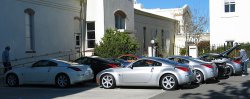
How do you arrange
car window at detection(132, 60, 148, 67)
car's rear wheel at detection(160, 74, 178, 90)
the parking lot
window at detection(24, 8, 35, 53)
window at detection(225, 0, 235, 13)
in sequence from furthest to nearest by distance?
window at detection(225, 0, 235, 13)
window at detection(24, 8, 35, 53)
car window at detection(132, 60, 148, 67)
car's rear wheel at detection(160, 74, 178, 90)
the parking lot

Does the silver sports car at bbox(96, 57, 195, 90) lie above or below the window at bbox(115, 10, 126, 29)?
below

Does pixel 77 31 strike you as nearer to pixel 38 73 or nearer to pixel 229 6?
pixel 38 73

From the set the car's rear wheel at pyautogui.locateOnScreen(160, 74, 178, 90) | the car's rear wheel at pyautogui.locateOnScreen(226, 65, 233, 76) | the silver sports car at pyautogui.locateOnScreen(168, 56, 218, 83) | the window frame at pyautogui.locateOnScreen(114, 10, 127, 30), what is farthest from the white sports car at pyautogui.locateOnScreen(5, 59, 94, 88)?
the window frame at pyautogui.locateOnScreen(114, 10, 127, 30)

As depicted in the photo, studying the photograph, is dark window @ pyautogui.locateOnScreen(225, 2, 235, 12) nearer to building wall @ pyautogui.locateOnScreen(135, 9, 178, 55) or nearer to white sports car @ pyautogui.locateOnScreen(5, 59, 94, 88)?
building wall @ pyautogui.locateOnScreen(135, 9, 178, 55)

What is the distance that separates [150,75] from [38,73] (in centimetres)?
503

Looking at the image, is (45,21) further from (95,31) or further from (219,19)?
(219,19)

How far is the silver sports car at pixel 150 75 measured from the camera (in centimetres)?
1455

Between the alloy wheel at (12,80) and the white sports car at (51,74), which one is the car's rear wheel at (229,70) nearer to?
the white sports car at (51,74)

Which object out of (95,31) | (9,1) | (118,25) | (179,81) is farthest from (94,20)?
(179,81)

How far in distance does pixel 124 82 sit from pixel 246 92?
462cm

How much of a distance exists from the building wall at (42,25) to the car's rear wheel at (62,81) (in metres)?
5.37

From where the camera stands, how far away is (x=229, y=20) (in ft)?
119

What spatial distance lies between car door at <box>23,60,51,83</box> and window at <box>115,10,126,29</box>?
1360 cm

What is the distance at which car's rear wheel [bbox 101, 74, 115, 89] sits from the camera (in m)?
15.6
